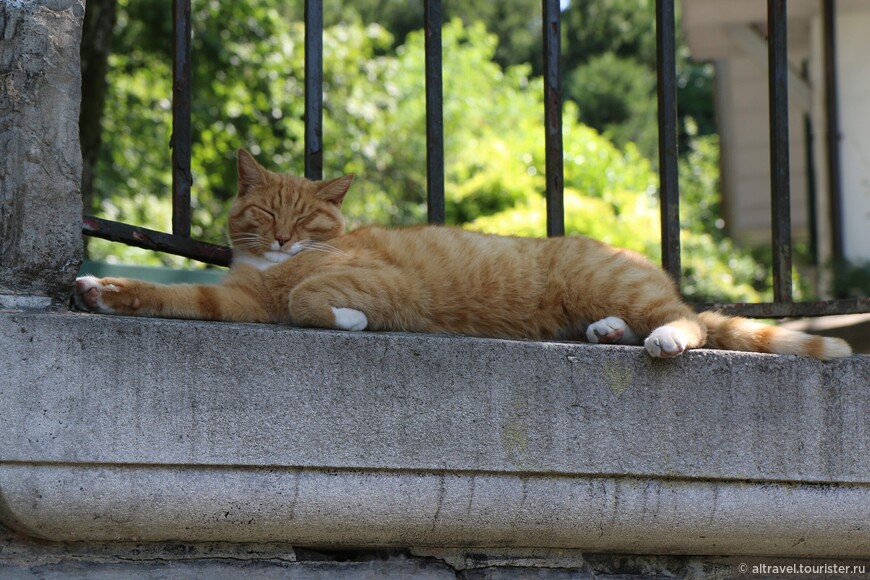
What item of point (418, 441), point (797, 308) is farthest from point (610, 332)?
point (418, 441)

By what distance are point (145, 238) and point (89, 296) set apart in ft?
0.70

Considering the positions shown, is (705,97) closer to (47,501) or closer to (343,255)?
(343,255)

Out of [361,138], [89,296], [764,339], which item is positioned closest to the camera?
[89,296]

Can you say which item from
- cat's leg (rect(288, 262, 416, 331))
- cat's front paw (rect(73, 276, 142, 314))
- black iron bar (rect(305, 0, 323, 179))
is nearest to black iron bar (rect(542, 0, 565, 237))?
cat's leg (rect(288, 262, 416, 331))

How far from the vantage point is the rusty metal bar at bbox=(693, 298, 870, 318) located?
2.82 meters

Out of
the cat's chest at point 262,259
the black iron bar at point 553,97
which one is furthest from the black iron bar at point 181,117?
the black iron bar at point 553,97

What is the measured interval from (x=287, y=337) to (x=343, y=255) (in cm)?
97

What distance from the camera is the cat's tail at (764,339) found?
8.14 ft

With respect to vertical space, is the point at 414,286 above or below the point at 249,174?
below

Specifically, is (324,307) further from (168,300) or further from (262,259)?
(262,259)

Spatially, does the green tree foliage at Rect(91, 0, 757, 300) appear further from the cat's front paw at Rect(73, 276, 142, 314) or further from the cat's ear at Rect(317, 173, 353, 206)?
the cat's front paw at Rect(73, 276, 142, 314)

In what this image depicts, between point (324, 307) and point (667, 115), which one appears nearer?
point (324, 307)

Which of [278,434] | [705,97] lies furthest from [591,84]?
[278,434]

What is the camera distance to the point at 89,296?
8.22ft
